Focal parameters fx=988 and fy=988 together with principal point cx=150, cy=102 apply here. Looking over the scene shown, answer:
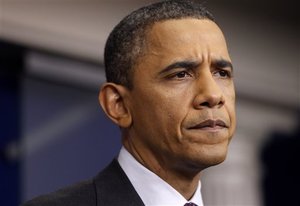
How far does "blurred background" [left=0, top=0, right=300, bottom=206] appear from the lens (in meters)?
4.70

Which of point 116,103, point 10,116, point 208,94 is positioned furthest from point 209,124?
point 10,116

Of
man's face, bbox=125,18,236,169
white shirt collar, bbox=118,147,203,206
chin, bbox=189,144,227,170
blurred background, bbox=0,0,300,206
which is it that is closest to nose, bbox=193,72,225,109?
man's face, bbox=125,18,236,169

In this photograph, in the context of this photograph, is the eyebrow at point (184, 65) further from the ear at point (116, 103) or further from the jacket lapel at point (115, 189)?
the jacket lapel at point (115, 189)

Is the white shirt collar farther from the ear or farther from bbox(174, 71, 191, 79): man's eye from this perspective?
bbox(174, 71, 191, 79): man's eye

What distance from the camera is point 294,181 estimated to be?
6312mm

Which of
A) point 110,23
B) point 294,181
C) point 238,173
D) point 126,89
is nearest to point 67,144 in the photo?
point 110,23

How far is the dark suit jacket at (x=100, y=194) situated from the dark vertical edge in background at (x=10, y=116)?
2.26 metres

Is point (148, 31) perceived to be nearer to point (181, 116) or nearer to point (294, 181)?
point (181, 116)

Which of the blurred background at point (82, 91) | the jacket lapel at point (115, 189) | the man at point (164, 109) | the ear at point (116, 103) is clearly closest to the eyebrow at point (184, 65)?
the man at point (164, 109)

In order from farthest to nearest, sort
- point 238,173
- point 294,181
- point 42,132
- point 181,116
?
point 294,181, point 238,173, point 42,132, point 181,116

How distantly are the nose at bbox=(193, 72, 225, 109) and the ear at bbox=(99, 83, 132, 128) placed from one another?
8.0 inches

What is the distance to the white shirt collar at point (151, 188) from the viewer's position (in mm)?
2350

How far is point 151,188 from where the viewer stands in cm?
236

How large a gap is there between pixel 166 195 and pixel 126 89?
286mm
